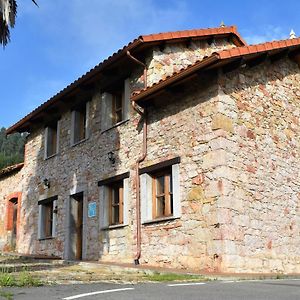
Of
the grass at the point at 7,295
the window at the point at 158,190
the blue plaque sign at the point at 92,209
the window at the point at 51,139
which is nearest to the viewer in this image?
the grass at the point at 7,295

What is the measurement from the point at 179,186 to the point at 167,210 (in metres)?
0.78

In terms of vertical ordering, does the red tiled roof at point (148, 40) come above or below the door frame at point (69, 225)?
above

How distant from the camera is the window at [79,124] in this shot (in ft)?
48.0

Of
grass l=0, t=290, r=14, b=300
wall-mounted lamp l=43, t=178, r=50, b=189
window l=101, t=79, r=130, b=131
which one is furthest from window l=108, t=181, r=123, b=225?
grass l=0, t=290, r=14, b=300

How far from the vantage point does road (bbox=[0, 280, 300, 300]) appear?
5.19 m

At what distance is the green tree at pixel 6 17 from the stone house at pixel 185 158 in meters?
2.69

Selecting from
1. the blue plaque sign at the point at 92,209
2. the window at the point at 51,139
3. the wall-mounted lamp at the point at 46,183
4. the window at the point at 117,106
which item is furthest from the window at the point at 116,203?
the window at the point at 51,139

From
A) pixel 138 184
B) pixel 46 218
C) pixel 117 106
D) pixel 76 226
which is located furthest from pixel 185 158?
pixel 46 218

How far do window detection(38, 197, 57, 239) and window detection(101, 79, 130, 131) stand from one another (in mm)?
3484

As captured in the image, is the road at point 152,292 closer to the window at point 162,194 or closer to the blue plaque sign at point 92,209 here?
the window at point 162,194

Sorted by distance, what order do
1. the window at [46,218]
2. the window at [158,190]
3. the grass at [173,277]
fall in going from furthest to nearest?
the window at [46,218], the window at [158,190], the grass at [173,277]

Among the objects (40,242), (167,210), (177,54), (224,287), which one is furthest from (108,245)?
(224,287)

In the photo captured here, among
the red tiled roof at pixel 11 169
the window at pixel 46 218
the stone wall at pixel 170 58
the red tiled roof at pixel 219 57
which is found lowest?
the window at pixel 46 218

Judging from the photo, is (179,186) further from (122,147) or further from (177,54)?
(177,54)
